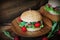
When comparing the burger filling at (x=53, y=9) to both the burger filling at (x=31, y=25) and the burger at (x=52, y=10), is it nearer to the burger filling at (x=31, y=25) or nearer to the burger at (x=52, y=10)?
the burger at (x=52, y=10)

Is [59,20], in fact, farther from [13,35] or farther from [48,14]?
[13,35]

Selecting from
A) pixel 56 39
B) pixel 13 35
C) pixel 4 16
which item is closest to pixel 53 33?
pixel 56 39

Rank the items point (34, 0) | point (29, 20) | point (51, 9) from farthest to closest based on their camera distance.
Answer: point (34, 0) < point (51, 9) < point (29, 20)

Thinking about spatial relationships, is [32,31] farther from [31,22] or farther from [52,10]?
[52,10]

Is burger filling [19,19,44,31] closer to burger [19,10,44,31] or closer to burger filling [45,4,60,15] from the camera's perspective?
burger [19,10,44,31]

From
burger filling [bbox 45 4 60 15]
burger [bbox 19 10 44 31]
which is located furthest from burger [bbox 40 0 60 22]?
burger [bbox 19 10 44 31]

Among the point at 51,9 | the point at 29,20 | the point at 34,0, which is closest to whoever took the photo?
Answer: the point at 29,20

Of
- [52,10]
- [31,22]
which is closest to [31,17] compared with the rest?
[31,22]

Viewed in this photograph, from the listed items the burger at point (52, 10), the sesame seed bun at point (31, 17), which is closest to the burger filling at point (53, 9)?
the burger at point (52, 10)
